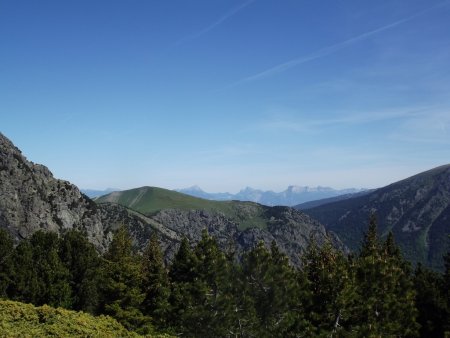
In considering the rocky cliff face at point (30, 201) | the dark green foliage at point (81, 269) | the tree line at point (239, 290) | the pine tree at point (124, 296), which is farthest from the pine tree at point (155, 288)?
the rocky cliff face at point (30, 201)

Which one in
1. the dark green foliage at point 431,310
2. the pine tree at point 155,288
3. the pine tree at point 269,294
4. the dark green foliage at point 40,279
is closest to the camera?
the pine tree at point 269,294

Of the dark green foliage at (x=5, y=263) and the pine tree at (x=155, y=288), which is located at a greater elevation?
the dark green foliage at (x=5, y=263)

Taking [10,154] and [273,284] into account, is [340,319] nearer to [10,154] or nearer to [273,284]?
[273,284]

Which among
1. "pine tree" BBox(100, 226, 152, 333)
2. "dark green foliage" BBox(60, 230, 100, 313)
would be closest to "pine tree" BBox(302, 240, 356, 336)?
"pine tree" BBox(100, 226, 152, 333)

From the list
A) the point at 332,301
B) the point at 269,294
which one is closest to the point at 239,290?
the point at 269,294

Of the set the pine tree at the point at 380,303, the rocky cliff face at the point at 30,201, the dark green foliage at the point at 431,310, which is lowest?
the dark green foliage at the point at 431,310

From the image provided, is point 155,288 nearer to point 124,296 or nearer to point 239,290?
point 124,296

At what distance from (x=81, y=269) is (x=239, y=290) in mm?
31850

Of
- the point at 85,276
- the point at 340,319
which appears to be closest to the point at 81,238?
the point at 85,276

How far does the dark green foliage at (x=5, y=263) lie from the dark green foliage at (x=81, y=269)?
706cm

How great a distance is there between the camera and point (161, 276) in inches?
2382

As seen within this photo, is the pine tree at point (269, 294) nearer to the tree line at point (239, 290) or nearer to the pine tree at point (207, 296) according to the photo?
the tree line at point (239, 290)

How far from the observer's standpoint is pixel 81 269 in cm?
6122

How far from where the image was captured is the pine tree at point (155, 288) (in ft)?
178
